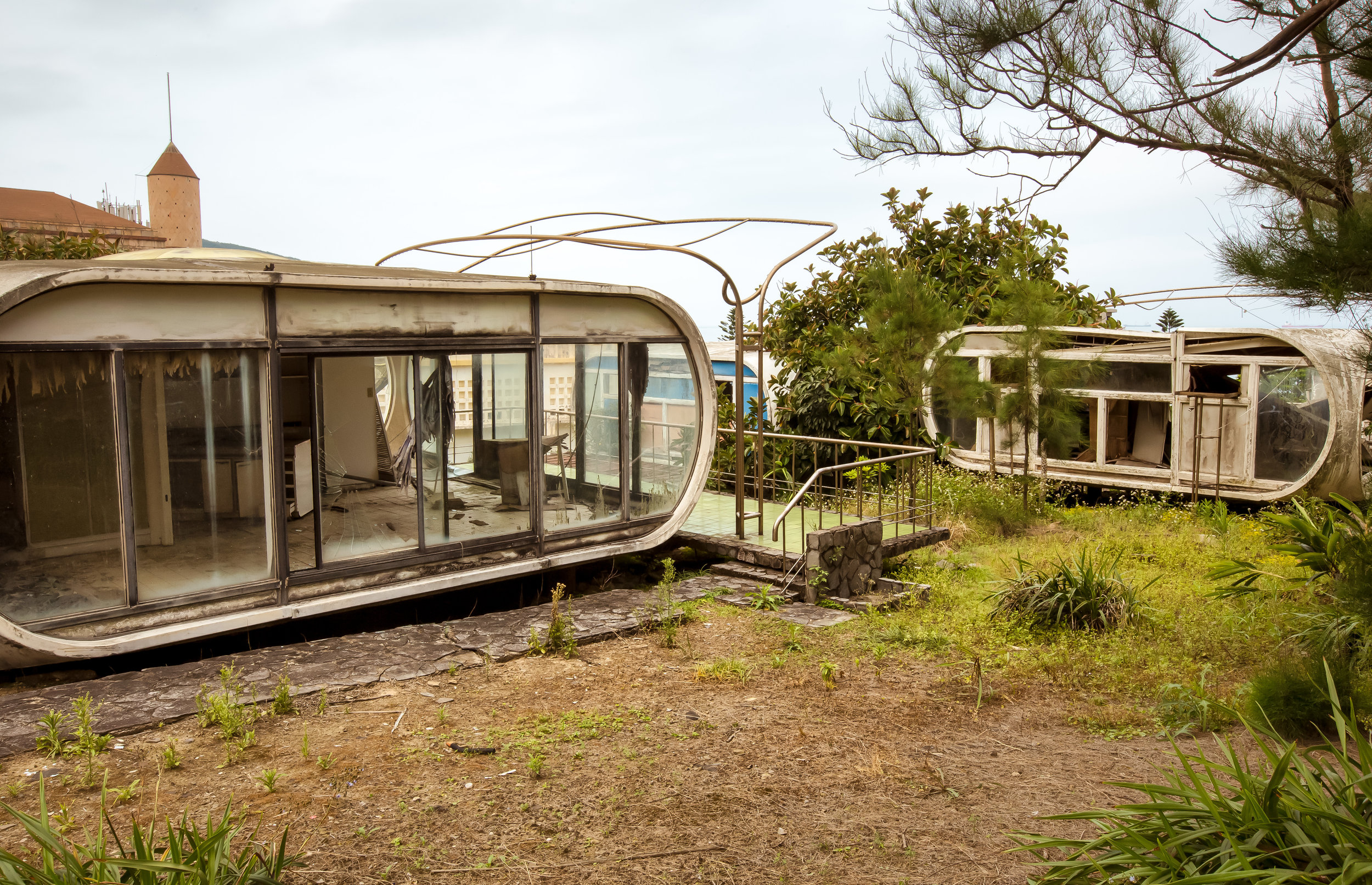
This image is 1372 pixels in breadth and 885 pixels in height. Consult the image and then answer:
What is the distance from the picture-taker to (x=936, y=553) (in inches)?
426

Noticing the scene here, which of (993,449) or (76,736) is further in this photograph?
(993,449)

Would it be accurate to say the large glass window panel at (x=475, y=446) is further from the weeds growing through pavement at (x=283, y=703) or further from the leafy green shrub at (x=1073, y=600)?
the leafy green shrub at (x=1073, y=600)

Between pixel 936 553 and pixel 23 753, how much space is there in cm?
853

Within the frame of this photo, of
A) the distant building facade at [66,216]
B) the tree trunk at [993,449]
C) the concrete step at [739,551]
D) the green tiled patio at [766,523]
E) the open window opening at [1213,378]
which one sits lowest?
the concrete step at [739,551]

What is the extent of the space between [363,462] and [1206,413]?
10.1m

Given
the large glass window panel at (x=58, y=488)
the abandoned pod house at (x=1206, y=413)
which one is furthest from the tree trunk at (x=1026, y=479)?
the large glass window panel at (x=58, y=488)

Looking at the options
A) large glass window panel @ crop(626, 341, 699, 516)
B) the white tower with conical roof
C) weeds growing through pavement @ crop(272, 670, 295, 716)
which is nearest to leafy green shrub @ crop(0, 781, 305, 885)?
weeds growing through pavement @ crop(272, 670, 295, 716)

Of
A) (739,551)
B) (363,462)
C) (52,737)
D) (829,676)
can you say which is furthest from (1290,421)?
(52,737)

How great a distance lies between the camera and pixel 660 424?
9.28 m

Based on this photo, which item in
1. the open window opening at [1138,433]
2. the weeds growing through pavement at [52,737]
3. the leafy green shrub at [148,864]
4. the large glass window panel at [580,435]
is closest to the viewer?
the leafy green shrub at [148,864]

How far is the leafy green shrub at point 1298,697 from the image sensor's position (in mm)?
4496

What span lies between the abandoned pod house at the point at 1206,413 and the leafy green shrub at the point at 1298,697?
6.63 m

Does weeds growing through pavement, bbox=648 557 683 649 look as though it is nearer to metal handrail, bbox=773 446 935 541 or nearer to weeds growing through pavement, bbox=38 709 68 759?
metal handrail, bbox=773 446 935 541

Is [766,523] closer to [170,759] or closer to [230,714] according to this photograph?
[230,714]
